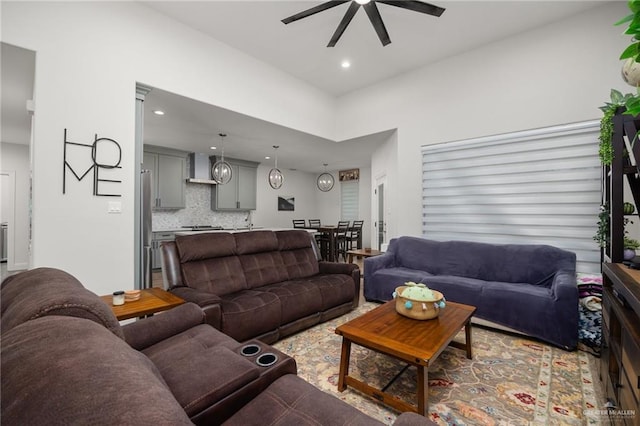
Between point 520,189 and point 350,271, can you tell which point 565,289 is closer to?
point 520,189

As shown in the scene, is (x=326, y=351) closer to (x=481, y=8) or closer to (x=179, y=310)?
(x=179, y=310)

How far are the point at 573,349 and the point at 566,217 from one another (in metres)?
1.49

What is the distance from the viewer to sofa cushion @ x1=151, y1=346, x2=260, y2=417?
1.09m

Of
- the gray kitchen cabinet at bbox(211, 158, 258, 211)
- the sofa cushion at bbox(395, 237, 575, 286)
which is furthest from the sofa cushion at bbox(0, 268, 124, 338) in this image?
the gray kitchen cabinet at bbox(211, 158, 258, 211)

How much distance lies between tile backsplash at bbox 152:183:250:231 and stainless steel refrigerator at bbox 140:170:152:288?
3.49m

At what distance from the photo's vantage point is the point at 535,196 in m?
3.34

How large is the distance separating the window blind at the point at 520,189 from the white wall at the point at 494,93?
16 centimetres

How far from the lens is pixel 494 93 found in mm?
3564

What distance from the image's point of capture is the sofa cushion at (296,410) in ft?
3.34

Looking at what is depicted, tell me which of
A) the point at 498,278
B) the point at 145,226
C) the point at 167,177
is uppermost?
the point at 167,177

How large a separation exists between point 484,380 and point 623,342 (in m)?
0.97

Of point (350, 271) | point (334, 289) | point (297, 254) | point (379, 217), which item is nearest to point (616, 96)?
point (350, 271)

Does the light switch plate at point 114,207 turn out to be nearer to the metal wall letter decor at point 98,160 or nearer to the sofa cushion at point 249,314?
the metal wall letter decor at point 98,160

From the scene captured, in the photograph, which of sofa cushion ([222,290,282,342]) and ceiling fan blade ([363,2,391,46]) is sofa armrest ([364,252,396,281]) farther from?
ceiling fan blade ([363,2,391,46])
